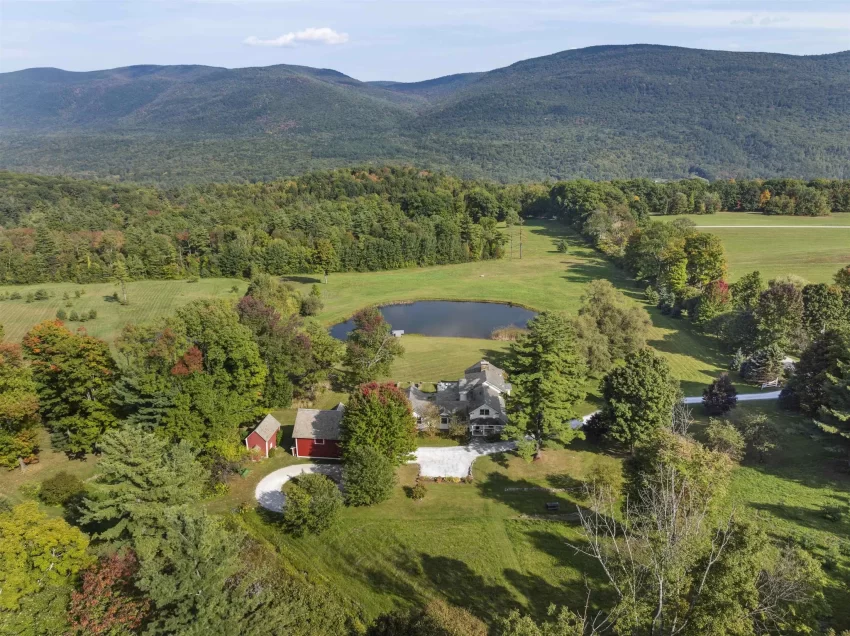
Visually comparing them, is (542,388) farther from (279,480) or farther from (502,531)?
(279,480)

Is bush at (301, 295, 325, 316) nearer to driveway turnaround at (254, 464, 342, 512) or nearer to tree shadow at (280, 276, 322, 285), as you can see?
tree shadow at (280, 276, 322, 285)

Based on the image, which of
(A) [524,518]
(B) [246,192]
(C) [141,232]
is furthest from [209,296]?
(A) [524,518]

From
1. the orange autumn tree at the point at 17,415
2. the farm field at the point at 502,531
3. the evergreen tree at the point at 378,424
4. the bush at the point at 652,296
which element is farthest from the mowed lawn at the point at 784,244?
the orange autumn tree at the point at 17,415

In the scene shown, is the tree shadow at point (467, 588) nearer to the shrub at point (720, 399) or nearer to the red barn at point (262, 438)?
the red barn at point (262, 438)

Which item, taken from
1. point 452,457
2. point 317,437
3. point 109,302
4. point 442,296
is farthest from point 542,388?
point 109,302

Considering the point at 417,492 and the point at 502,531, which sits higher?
the point at 417,492

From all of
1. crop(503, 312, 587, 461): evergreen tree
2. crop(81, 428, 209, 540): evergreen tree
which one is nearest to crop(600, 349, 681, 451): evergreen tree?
crop(503, 312, 587, 461): evergreen tree

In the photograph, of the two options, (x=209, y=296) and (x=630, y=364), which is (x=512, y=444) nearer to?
(x=630, y=364)

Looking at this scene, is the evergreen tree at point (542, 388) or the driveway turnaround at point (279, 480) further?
the evergreen tree at point (542, 388)
